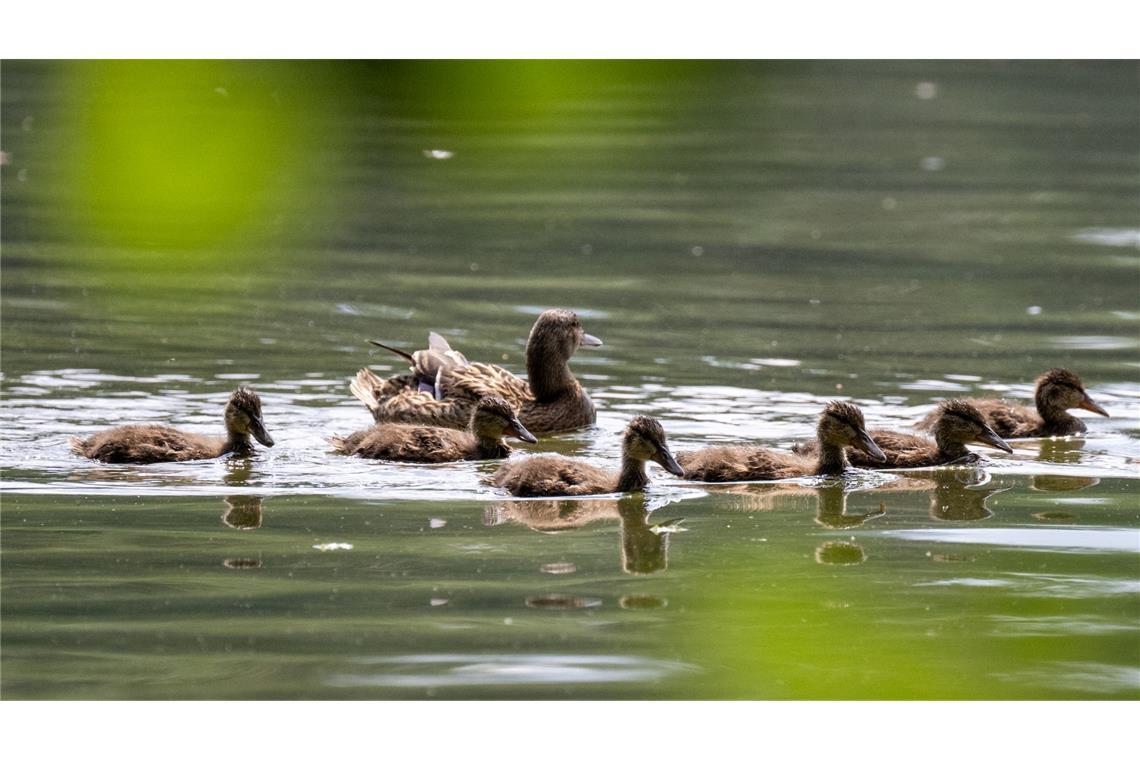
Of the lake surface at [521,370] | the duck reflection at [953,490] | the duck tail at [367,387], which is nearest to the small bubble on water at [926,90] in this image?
the lake surface at [521,370]

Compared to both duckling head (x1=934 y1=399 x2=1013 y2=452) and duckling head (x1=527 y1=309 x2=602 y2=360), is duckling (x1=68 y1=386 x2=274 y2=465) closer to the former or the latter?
duckling head (x1=527 y1=309 x2=602 y2=360)

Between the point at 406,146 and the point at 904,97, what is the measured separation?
6740mm

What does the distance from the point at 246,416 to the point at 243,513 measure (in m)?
1.08

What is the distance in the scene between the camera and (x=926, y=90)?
2175 centimetres

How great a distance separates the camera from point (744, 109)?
20.2 metres

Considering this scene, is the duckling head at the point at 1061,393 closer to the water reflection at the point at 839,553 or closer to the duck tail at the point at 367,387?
the water reflection at the point at 839,553

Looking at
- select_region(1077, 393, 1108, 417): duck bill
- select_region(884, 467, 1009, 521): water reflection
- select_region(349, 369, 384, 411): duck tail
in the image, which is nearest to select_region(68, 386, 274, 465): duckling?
select_region(349, 369, 384, 411): duck tail

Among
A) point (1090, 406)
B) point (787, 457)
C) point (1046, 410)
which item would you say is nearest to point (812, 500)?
point (787, 457)

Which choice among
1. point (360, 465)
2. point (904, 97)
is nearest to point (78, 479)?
point (360, 465)

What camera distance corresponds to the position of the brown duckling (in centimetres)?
725

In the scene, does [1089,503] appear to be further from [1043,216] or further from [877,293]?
[1043,216]

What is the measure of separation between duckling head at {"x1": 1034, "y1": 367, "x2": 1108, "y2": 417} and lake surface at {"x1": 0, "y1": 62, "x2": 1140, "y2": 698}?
0.69 feet

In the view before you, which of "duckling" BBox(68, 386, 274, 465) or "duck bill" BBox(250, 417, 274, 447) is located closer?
"duckling" BBox(68, 386, 274, 465)

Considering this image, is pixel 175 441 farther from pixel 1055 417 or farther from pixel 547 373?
pixel 1055 417
